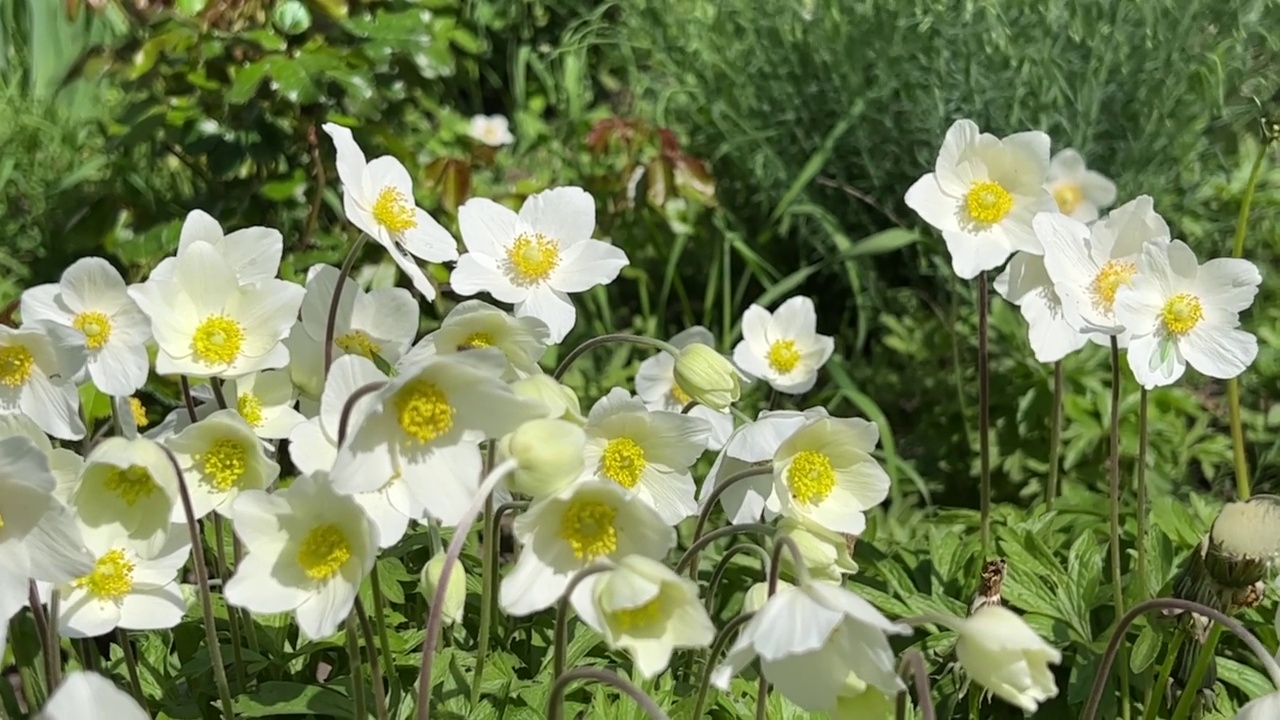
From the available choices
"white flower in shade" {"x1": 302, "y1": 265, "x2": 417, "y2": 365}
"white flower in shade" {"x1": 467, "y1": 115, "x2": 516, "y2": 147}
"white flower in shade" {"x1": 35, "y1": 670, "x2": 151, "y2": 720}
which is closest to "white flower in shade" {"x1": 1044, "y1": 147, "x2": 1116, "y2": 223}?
"white flower in shade" {"x1": 302, "y1": 265, "x2": 417, "y2": 365}

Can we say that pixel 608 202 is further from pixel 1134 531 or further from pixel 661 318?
pixel 1134 531

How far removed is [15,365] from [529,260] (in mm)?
655

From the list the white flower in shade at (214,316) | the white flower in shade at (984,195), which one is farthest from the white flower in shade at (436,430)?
the white flower in shade at (984,195)

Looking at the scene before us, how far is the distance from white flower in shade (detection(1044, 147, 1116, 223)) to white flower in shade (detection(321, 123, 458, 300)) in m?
1.43

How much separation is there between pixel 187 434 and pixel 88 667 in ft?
1.44

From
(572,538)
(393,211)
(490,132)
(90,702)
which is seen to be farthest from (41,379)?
(490,132)

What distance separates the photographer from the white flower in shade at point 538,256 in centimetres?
156

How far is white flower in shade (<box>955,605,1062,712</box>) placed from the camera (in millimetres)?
1006

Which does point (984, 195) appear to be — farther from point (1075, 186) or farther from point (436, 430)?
point (436, 430)

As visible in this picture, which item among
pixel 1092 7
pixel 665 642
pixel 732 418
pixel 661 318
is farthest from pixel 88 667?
pixel 1092 7

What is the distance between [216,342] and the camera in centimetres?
129

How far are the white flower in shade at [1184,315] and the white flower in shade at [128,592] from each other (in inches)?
48.7

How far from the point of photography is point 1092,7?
113 inches

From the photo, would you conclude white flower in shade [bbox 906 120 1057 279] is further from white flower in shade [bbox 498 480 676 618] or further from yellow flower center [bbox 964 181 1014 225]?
white flower in shade [bbox 498 480 676 618]
